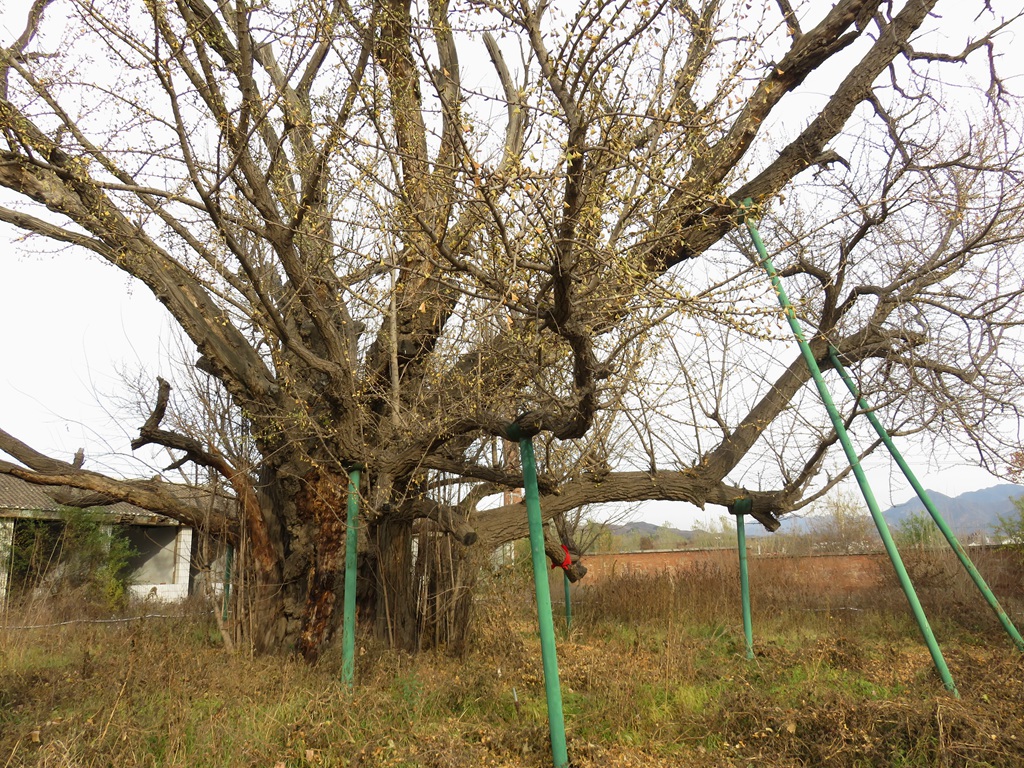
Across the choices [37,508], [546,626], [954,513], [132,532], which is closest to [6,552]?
[37,508]

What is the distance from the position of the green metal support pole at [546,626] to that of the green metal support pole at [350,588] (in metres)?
1.95

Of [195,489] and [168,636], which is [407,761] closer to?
[168,636]

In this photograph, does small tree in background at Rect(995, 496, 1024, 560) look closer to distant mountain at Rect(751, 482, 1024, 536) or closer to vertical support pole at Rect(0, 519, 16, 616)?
distant mountain at Rect(751, 482, 1024, 536)

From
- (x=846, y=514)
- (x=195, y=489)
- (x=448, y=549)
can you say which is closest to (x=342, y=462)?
(x=448, y=549)

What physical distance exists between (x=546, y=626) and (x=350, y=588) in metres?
2.44

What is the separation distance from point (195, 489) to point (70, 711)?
3755mm

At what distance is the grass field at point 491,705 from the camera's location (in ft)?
14.7

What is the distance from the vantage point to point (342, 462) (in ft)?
23.6

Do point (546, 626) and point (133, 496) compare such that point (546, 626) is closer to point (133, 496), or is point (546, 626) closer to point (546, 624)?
point (546, 624)

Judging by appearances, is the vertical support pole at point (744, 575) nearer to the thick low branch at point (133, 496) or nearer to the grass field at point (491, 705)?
the grass field at point (491, 705)

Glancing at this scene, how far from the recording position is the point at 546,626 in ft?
15.0

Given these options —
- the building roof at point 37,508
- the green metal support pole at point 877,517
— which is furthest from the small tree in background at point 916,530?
the building roof at point 37,508

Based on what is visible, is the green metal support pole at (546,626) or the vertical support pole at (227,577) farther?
the vertical support pole at (227,577)

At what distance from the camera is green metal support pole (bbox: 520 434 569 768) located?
4402 mm
